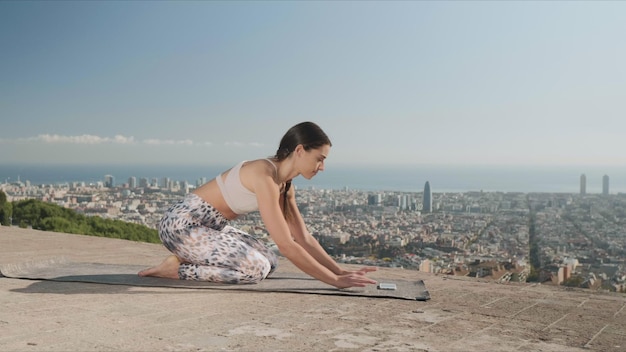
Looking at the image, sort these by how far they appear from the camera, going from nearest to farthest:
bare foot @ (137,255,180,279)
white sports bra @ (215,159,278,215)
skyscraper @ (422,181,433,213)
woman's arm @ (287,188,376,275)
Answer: white sports bra @ (215,159,278,215) < woman's arm @ (287,188,376,275) < bare foot @ (137,255,180,279) < skyscraper @ (422,181,433,213)

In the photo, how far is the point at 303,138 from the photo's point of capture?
10.5ft

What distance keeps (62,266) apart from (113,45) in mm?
14639

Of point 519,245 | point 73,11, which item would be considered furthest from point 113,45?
point 519,245

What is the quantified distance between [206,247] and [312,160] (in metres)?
0.83

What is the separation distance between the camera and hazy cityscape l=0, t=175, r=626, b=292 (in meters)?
8.77

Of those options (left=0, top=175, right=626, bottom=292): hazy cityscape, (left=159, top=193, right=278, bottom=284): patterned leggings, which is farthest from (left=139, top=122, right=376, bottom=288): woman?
(left=0, top=175, right=626, bottom=292): hazy cityscape

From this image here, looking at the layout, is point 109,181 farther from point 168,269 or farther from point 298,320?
point 298,320

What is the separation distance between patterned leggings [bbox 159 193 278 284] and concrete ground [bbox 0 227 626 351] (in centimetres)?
25

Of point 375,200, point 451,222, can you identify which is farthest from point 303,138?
point 375,200

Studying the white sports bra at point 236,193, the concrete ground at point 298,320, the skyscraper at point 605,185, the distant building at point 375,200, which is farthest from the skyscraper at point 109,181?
the white sports bra at point 236,193

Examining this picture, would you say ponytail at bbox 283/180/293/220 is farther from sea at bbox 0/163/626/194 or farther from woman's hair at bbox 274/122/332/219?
sea at bbox 0/163/626/194

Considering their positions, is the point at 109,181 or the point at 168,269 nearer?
the point at 168,269

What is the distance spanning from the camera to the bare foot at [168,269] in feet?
12.0

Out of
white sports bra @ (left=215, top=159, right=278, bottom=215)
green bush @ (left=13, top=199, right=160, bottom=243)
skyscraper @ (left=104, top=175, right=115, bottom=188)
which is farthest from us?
skyscraper @ (left=104, top=175, right=115, bottom=188)
